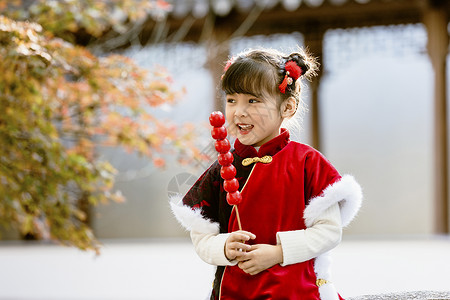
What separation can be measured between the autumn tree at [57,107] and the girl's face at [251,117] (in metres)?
1.48

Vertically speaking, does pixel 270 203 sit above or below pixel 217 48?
below

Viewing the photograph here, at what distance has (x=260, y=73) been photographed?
6.51 feet

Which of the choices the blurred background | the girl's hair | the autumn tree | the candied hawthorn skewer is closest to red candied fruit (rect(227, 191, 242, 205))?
the candied hawthorn skewer

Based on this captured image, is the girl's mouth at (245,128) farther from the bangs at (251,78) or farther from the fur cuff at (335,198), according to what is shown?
the fur cuff at (335,198)

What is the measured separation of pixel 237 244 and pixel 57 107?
3.20 meters

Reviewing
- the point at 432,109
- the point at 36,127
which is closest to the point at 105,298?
the point at 36,127

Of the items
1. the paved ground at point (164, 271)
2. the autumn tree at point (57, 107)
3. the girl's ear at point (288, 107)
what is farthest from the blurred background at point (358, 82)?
the girl's ear at point (288, 107)

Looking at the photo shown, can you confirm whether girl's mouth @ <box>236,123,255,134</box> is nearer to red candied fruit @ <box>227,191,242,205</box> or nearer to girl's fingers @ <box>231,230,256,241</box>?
red candied fruit @ <box>227,191,242,205</box>

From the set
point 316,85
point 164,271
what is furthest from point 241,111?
point 316,85

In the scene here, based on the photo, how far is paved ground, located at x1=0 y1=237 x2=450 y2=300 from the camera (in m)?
5.77

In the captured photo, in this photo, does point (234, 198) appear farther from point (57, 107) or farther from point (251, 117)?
point (57, 107)

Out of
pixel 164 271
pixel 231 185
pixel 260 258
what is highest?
pixel 231 185

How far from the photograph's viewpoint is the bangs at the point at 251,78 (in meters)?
1.98

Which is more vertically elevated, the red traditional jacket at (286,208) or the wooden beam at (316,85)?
the wooden beam at (316,85)
